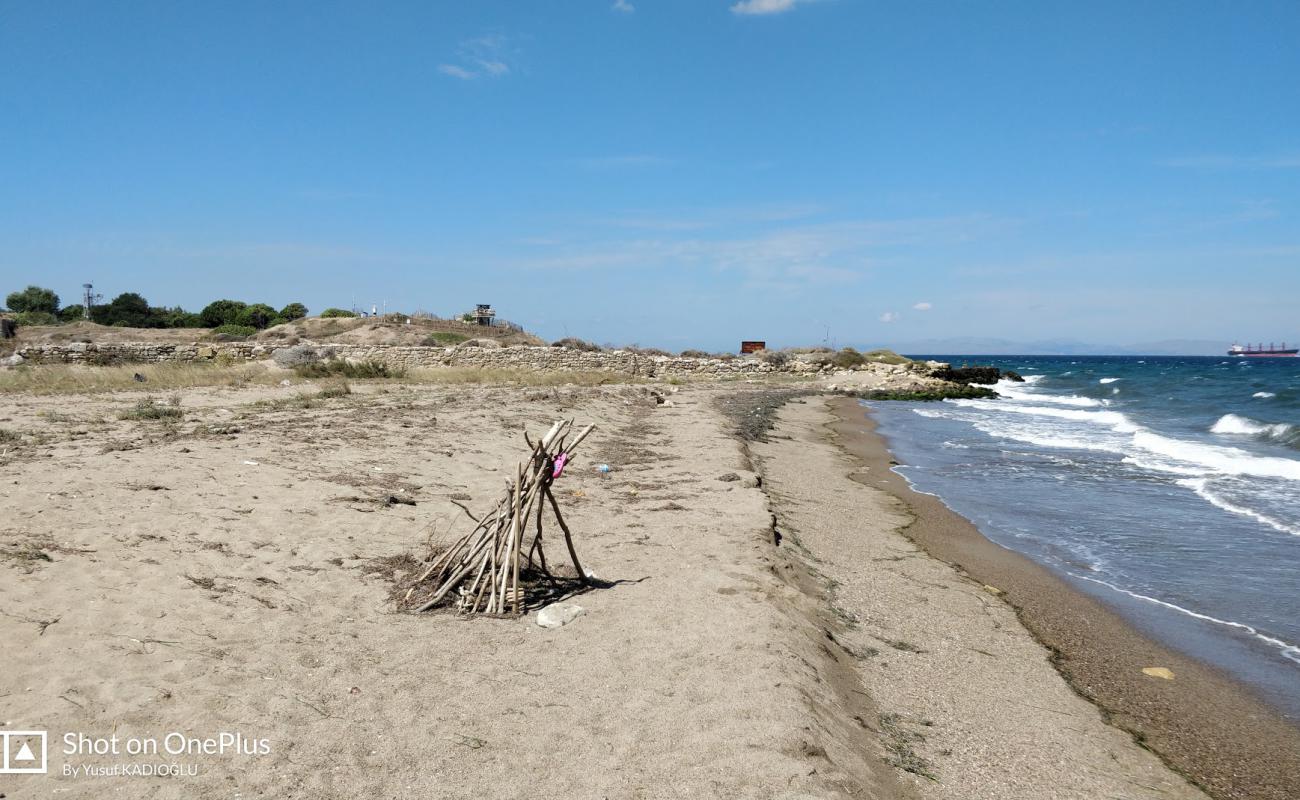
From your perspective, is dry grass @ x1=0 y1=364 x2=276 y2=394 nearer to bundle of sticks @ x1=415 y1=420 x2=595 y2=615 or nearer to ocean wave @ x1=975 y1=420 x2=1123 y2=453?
bundle of sticks @ x1=415 y1=420 x2=595 y2=615

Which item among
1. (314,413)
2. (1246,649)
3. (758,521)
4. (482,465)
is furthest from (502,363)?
(1246,649)

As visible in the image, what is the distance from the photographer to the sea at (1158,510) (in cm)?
643

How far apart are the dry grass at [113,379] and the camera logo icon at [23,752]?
586 inches

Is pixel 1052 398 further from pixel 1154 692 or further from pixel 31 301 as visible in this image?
pixel 31 301

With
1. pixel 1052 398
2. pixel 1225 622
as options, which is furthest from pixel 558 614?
pixel 1052 398

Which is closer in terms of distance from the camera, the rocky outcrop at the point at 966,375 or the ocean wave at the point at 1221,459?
the ocean wave at the point at 1221,459

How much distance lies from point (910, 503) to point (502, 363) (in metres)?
22.2

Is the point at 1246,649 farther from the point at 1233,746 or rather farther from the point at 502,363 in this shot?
the point at 502,363

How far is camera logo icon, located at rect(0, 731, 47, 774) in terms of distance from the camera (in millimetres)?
3145

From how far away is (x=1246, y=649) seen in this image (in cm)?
595

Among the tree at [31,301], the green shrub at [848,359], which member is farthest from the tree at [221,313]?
the green shrub at [848,359]

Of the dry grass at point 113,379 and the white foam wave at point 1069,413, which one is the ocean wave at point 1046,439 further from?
the dry grass at point 113,379

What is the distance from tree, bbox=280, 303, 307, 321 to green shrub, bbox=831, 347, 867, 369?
33.0 metres

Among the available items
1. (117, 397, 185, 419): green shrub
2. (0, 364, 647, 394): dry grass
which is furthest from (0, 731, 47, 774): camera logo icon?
(0, 364, 647, 394): dry grass
